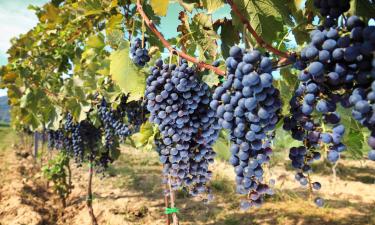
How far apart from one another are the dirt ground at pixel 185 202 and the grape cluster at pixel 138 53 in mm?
5236

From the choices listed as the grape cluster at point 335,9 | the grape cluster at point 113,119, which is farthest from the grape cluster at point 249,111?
the grape cluster at point 113,119

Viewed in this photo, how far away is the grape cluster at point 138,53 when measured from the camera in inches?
88.7

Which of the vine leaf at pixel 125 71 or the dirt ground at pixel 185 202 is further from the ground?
the vine leaf at pixel 125 71

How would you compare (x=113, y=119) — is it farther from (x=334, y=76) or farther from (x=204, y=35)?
(x=334, y=76)

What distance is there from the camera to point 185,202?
8.63 meters

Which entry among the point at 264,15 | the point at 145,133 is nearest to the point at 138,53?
the point at 264,15

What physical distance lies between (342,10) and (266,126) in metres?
0.45

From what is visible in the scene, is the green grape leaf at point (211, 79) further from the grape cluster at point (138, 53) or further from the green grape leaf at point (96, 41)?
the green grape leaf at point (96, 41)

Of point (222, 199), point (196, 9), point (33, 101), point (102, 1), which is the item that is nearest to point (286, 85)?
point (196, 9)

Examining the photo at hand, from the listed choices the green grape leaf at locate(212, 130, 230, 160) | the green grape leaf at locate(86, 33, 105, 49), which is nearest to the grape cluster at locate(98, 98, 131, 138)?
the green grape leaf at locate(86, 33, 105, 49)

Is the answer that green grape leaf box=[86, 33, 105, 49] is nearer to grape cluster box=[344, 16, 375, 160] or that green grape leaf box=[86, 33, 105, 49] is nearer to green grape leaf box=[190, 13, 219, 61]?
green grape leaf box=[190, 13, 219, 61]

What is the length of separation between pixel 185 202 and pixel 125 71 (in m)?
6.62

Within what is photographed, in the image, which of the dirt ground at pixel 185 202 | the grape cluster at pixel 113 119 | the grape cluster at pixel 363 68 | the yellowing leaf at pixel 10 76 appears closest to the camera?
the grape cluster at pixel 363 68

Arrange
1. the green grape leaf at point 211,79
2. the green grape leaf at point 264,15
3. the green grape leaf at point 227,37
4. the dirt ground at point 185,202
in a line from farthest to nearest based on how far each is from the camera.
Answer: the dirt ground at point 185,202, the green grape leaf at point 227,37, the green grape leaf at point 211,79, the green grape leaf at point 264,15
